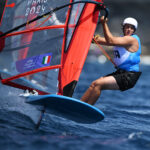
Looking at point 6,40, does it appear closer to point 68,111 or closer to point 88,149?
point 68,111

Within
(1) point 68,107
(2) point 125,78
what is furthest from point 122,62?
(1) point 68,107

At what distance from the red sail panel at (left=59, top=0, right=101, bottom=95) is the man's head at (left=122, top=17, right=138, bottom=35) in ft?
1.87

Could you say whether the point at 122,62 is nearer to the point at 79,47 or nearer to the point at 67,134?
the point at 79,47

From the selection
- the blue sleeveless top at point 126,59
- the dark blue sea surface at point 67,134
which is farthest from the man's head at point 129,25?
the dark blue sea surface at point 67,134

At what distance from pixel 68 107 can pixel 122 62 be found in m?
1.36

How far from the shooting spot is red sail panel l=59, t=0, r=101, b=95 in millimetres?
5457

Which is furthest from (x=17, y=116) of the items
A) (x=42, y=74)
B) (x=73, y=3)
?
(x=73, y=3)

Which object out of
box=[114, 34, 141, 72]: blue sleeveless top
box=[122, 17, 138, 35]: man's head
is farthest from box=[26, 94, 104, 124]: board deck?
box=[122, 17, 138, 35]: man's head

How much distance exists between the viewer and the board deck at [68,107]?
4.61 metres

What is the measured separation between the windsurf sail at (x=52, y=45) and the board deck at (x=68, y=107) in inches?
17.2

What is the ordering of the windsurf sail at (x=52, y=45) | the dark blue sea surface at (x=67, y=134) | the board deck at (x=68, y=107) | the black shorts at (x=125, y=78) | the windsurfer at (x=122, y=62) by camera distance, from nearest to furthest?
the dark blue sea surface at (x=67, y=134) → the board deck at (x=68, y=107) → the windsurfer at (x=122, y=62) → the black shorts at (x=125, y=78) → the windsurf sail at (x=52, y=45)

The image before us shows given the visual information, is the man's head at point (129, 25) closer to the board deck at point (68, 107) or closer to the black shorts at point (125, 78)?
the black shorts at point (125, 78)

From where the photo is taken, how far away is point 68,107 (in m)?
4.86

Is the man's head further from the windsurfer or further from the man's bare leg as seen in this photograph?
the man's bare leg
